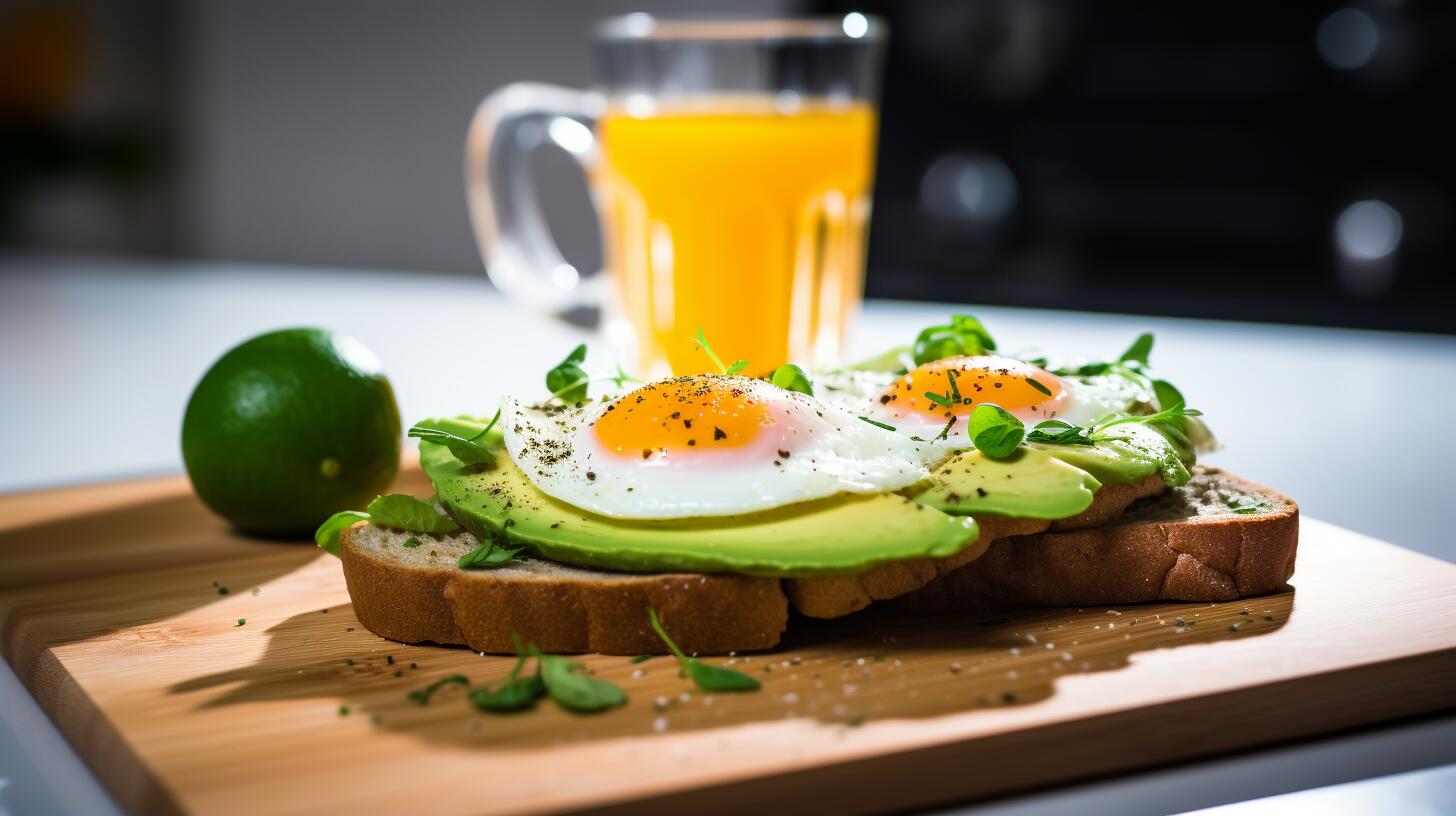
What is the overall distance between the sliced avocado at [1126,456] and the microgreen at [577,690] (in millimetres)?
587

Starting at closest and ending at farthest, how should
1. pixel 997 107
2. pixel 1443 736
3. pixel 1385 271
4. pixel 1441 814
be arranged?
pixel 1441 814
pixel 1443 736
pixel 1385 271
pixel 997 107

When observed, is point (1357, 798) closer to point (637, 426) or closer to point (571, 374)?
point (637, 426)

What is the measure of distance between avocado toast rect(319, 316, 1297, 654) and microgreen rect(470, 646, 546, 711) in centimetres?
15

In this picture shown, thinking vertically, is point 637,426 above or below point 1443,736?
above

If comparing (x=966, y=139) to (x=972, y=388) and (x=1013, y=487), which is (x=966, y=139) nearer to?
(x=972, y=388)

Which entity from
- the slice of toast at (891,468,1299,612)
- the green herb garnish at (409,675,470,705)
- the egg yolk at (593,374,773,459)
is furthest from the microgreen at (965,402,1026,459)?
the green herb garnish at (409,675,470,705)

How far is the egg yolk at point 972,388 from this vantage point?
1.75m

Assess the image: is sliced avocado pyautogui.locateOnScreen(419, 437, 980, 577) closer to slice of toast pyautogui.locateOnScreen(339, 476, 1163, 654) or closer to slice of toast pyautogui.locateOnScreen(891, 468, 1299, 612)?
slice of toast pyautogui.locateOnScreen(339, 476, 1163, 654)

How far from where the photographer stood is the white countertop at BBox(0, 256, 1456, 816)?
222 cm

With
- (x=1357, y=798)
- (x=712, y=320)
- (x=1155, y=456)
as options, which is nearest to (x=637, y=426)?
(x=1155, y=456)

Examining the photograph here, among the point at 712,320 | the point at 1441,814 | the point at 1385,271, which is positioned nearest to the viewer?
the point at 1441,814

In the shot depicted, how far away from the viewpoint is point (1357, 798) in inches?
47.2

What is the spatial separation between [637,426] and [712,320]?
132cm

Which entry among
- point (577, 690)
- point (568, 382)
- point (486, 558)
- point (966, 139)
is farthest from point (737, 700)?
point (966, 139)
